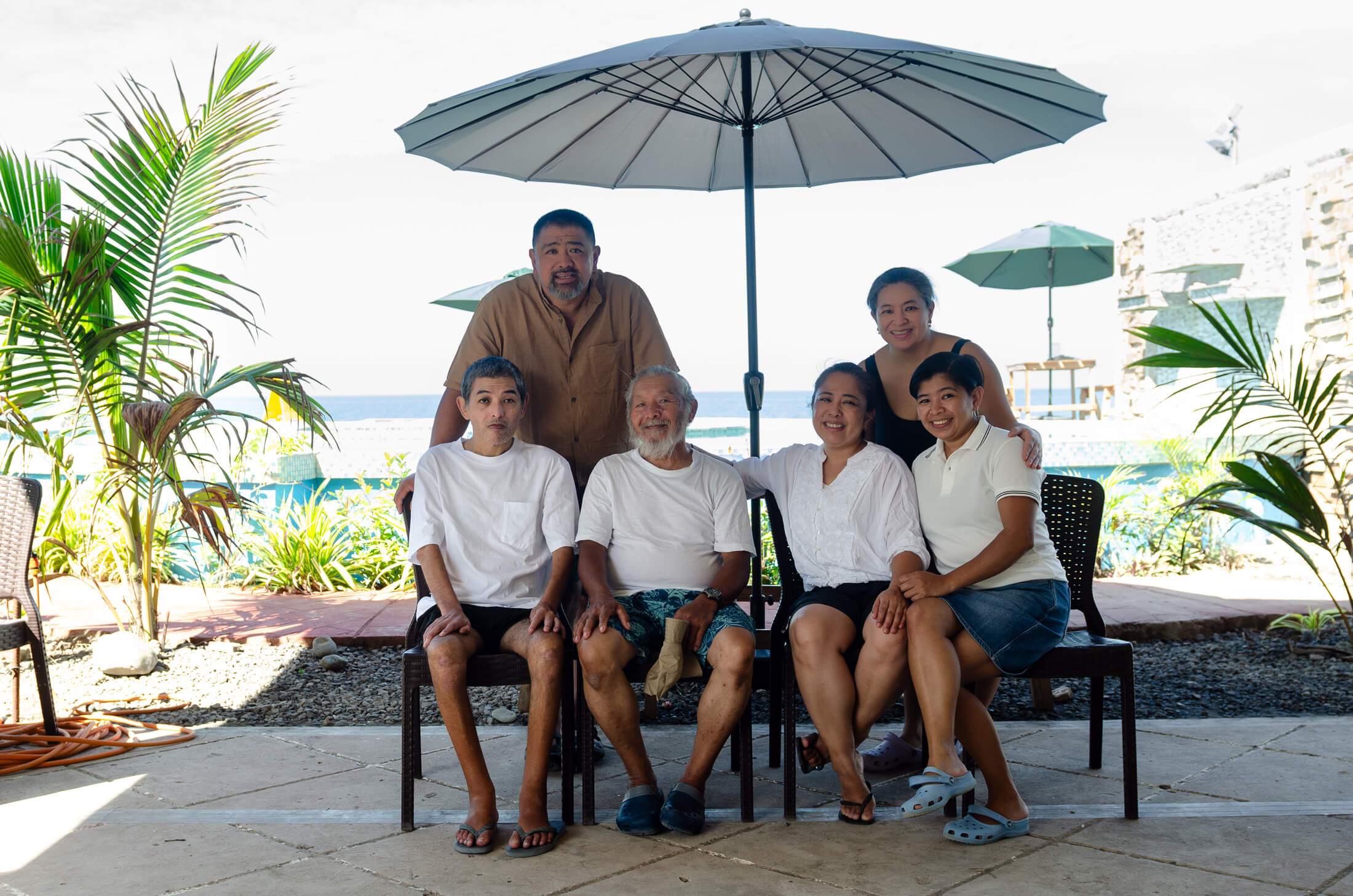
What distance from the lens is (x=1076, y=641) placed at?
2760 mm

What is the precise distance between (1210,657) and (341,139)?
5433 cm

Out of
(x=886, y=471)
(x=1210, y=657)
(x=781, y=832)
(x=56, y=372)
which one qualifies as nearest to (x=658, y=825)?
(x=781, y=832)

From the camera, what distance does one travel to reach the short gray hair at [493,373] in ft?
9.66

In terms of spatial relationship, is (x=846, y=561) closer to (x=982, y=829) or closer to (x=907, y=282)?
(x=982, y=829)

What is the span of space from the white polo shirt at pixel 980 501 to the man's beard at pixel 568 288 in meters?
1.19

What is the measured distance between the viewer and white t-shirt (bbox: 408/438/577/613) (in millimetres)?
2889

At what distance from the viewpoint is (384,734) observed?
357 cm

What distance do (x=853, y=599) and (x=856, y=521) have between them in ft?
0.71

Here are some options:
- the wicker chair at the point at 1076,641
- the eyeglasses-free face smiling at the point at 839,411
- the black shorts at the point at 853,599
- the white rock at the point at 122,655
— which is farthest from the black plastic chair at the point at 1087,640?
the white rock at the point at 122,655

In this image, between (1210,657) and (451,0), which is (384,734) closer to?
(1210,657)

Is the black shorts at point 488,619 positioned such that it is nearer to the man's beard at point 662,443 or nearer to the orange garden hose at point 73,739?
the man's beard at point 662,443

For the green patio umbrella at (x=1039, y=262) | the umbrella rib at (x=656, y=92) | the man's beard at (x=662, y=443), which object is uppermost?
the green patio umbrella at (x=1039, y=262)

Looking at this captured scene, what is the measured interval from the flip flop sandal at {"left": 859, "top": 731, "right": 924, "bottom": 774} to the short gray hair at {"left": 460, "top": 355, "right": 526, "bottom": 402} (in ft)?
4.90

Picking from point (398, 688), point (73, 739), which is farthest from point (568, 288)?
point (73, 739)
